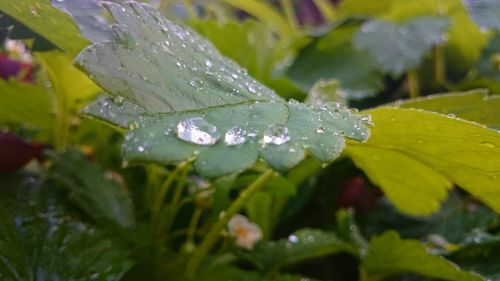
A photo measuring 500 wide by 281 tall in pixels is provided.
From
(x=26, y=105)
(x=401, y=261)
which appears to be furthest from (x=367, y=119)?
(x=26, y=105)

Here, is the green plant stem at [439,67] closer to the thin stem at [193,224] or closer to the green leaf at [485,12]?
the green leaf at [485,12]

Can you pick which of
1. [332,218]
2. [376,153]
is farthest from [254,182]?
[332,218]

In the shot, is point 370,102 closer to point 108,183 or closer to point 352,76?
point 352,76

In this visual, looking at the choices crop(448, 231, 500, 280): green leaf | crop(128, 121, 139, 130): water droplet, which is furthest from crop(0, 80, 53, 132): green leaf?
crop(448, 231, 500, 280): green leaf

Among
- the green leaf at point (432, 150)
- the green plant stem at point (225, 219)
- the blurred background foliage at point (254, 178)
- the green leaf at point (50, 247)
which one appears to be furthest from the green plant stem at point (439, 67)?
the green leaf at point (50, 247)

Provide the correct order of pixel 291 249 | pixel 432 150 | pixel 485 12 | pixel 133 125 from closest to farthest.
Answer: pixel 133 125
pixel 432 150
pixel 291 249
pixel 485 12

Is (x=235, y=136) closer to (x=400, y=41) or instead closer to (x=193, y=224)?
(x=193, y=224)
